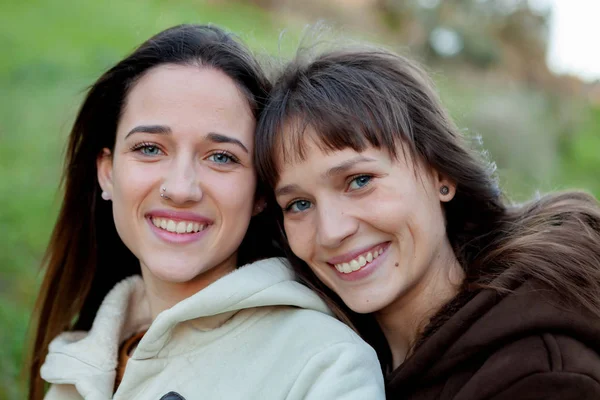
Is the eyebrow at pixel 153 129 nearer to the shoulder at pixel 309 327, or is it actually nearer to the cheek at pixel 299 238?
the cheek at pixel 299 238

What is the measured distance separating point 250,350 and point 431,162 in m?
0.93

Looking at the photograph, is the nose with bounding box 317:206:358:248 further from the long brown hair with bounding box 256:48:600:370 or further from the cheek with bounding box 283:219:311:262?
the long brown hair with bounding box 256:48:600:370

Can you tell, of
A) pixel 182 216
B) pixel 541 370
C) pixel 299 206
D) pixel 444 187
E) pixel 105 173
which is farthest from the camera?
pixel 105 173

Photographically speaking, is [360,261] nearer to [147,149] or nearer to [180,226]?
[180,226]

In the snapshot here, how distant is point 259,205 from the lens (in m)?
2.66

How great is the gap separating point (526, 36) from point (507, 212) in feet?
46.8

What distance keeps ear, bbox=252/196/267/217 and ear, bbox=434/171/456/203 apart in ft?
2.13

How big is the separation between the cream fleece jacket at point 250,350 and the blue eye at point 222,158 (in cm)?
38

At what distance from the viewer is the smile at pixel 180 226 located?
2434 mm

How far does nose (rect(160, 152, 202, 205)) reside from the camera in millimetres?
2352

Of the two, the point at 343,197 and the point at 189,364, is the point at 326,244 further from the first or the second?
the point at 189,364

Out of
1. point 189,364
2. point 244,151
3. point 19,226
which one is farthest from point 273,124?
point 19,226

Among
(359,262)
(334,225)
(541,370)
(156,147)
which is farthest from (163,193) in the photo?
(541,370)

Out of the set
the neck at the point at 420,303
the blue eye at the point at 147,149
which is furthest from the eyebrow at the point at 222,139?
the neck at the point at 420,303
